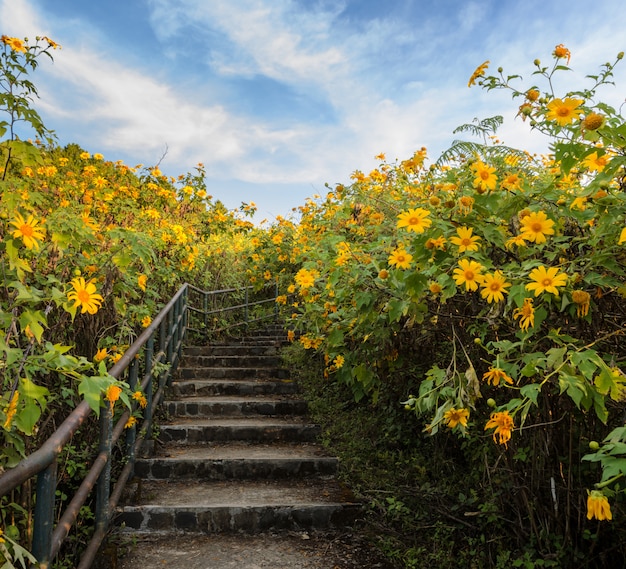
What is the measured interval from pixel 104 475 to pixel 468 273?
83.2 inches

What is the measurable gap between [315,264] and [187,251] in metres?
2.45

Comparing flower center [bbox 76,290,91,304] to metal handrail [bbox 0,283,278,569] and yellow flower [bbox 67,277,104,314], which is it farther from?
metal handrail [bbox 0,283,278,569]

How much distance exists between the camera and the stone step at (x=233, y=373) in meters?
6.06

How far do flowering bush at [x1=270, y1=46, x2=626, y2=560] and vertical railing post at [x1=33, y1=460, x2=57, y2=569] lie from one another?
4.17ft

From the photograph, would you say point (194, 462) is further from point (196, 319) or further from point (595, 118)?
point (196, 319)

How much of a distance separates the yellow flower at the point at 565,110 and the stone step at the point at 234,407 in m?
4.05

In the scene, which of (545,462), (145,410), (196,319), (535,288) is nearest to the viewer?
(535,288)

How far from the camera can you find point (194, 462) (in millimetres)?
3953

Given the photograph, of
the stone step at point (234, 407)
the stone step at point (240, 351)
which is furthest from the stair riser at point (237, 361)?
the stone step at point (234, 407)

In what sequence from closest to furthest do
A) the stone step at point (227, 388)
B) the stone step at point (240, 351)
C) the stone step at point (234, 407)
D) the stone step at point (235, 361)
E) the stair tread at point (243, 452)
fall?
the stair tread at point (243, 452) → the stone step at point (234, 407) → the stone step at point (227, 388) → the stone step at point (235, 361) → the stone step at point (240, 351)

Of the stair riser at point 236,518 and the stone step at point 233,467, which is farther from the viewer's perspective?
the stone step at point 233,467

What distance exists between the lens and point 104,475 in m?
2.80

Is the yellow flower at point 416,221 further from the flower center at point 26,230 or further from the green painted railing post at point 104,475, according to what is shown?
the green painted railing post at point 104,475

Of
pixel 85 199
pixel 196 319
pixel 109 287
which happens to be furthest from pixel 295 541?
pixel 196 319
